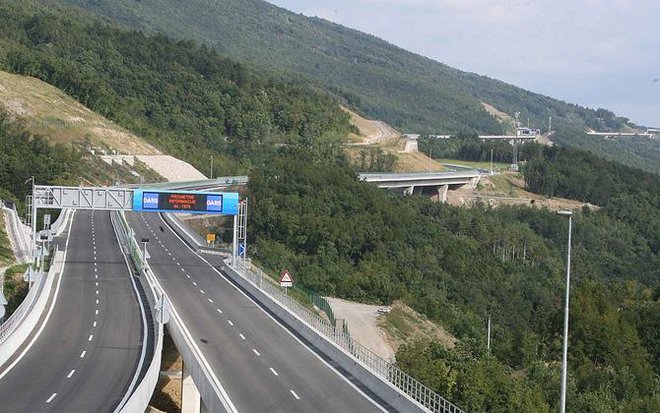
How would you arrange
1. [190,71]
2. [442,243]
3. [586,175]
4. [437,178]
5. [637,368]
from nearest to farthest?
[637,368], [442,243], [437,178], [586,175], [190,71]

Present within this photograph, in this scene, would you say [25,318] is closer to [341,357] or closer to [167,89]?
[341,357]

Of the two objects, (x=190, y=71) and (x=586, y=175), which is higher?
(x=190, y=71)

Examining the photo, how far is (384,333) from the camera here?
5497cm

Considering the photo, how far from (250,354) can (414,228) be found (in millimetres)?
59254

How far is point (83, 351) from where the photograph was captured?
36594 mm

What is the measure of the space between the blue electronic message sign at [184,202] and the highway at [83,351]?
14.7 feet

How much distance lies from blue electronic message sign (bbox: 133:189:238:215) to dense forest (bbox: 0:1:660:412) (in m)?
8.28

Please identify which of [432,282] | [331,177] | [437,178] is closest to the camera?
[432,282]

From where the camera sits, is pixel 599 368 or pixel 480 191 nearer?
pixel 599 368

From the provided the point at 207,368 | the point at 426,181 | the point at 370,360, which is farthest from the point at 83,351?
the point at 426,181

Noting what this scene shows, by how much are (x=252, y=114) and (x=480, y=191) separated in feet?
117

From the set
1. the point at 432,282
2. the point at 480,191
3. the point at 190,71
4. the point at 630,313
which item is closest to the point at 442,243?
the point at 432,282

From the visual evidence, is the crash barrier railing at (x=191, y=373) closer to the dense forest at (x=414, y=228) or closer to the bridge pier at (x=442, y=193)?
the dense forest at (x=414, y=228)

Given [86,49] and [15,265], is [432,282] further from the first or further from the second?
[86,49]
